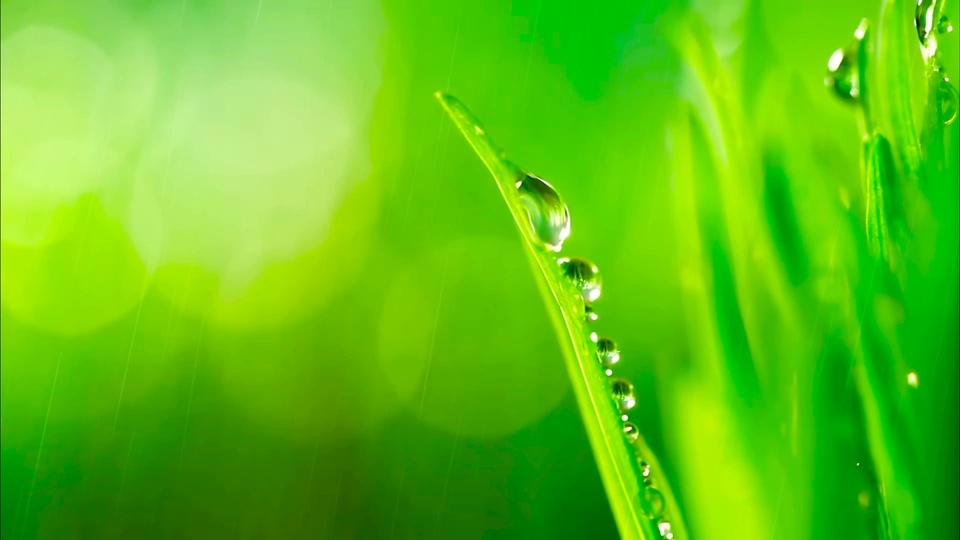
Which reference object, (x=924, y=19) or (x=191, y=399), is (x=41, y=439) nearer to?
(x=191, y=399)

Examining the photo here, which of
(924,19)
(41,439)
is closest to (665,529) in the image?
(924,19)

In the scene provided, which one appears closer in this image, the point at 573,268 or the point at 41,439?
the point at 573,268

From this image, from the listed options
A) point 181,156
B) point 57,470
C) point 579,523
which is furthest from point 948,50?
point 57,470

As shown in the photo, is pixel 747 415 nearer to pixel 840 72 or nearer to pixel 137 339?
pixel 840 72

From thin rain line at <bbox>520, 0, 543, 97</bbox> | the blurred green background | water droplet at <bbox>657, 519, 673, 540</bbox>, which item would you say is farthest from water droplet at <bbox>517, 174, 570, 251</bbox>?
thin rain line at <bbox>520, 0, 543, 97</bbox>

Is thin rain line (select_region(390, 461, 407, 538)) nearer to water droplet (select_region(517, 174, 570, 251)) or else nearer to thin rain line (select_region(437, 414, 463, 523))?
thin rain line (select_region(437, 414, 463, 523))
